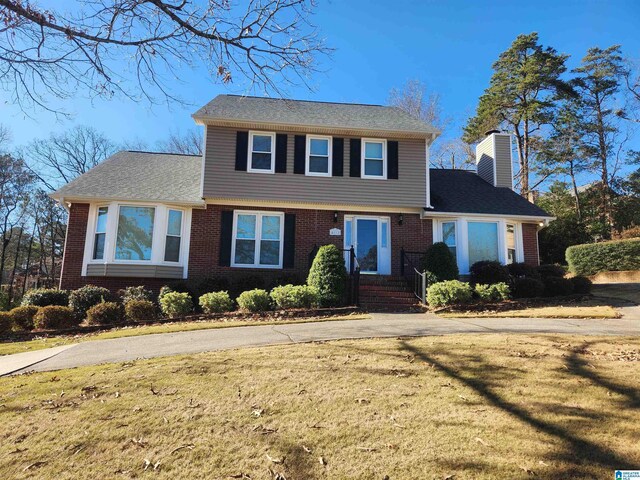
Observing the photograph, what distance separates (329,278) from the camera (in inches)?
427

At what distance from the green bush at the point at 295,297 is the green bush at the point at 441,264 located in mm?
3861

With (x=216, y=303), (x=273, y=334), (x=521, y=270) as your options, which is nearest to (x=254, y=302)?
(x=216, y=303)

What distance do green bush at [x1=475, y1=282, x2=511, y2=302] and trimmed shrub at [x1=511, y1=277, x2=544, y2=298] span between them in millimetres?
920

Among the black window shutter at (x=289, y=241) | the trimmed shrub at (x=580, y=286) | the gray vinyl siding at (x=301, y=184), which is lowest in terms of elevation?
the trimmed shrub at (x=580, y=286)

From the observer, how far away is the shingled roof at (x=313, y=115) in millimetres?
13508

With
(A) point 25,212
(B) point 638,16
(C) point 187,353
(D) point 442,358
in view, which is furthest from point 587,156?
(A) point 25,212

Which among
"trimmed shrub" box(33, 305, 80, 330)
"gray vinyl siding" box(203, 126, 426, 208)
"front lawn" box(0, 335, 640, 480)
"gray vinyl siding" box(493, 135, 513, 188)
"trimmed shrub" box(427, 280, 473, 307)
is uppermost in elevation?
"gray vinyl siding" box(493, 135, 513, 188)

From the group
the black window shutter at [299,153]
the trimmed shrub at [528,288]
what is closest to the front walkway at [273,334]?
the trimmed shrub at [528,288]

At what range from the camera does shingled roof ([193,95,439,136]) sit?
532 inches

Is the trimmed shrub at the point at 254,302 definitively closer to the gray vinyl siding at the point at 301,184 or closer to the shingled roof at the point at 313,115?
the gray vinyl siding at the point at 301,184

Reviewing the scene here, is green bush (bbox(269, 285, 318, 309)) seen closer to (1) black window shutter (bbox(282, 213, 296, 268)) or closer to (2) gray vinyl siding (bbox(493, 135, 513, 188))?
(1) black window shutter (bbox(282, 213, 296, 268))

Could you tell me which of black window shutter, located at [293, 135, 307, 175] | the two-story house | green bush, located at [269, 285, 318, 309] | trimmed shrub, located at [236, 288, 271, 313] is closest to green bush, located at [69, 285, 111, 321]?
the two-story house

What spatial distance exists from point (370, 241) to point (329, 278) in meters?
3.76

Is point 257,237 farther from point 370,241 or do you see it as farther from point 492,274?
point 492,274
